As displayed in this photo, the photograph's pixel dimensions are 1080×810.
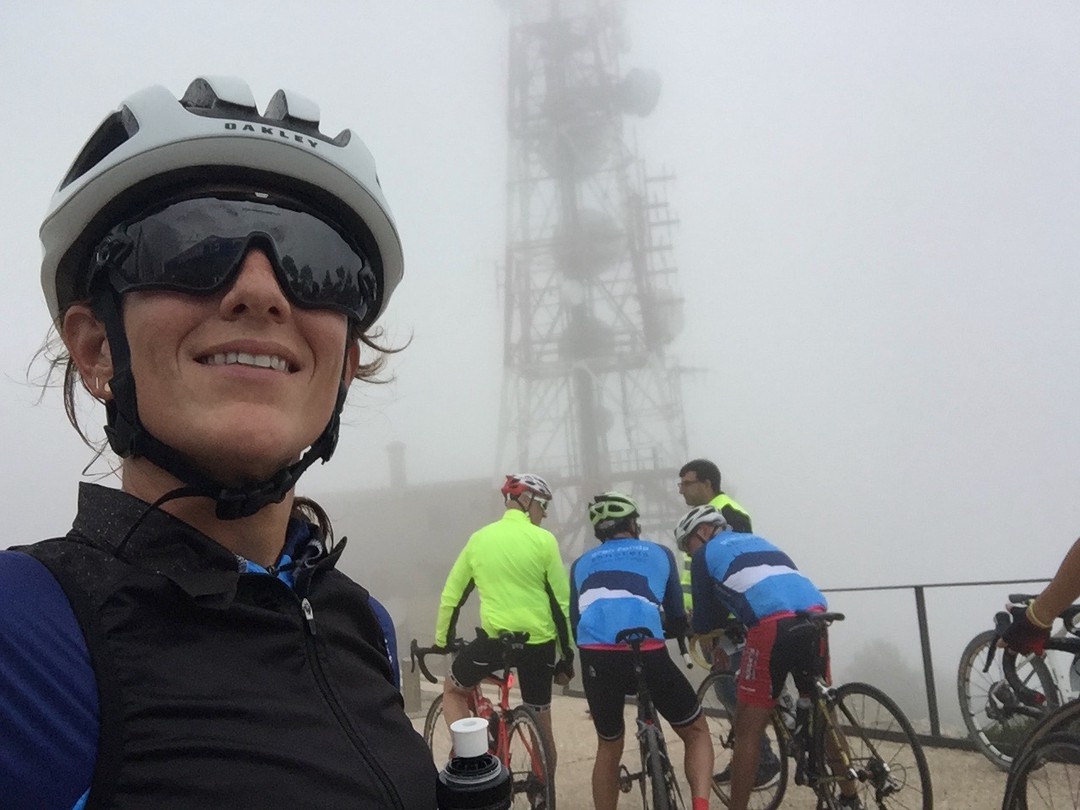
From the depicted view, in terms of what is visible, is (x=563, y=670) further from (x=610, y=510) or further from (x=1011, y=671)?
(x=1011, y=671)

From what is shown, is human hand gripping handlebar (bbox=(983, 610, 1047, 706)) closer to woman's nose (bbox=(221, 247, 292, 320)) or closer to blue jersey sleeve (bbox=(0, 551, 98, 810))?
woman's nose (bbox=(221, 247, 292, 320))

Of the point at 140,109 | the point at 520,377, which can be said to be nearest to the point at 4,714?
the point at 140,109

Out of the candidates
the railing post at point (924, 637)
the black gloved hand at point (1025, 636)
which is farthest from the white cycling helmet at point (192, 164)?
the railing post at point (924, 637)

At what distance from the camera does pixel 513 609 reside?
395cm

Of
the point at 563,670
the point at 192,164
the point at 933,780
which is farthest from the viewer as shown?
the point at 933,780

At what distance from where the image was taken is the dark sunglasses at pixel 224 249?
1.05m

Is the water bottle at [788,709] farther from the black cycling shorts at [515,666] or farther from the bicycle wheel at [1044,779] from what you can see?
the bicycle wheel at [1044,779]

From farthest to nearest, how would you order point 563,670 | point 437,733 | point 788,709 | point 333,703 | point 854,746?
point 437,733 → point 563,670 → point 788,709 → point 854,746 → point 333,703

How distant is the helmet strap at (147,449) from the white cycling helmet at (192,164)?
18 centimetres

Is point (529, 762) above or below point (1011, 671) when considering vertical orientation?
below

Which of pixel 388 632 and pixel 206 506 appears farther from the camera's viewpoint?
pixel 388 632

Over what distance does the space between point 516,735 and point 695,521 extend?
1.49m

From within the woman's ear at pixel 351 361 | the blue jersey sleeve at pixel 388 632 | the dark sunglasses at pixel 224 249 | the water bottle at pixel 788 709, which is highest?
the dark sunglasses at pixel 224 249

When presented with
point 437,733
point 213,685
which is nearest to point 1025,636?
point 213,685
